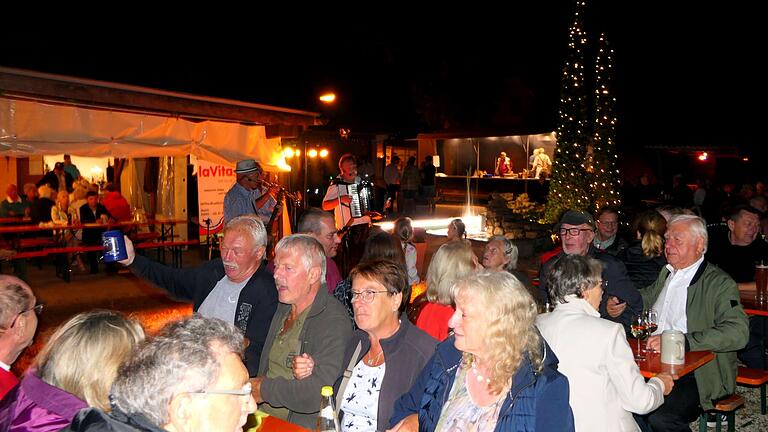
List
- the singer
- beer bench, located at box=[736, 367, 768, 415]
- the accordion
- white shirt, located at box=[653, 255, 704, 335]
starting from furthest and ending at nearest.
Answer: the accordion, the singer, beer bench, located at box=[736, 367, 768, 415], white shirt, located at box=[653, 255, 704, 335]

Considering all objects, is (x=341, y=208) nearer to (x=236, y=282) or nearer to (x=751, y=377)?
(x=236, y=282)

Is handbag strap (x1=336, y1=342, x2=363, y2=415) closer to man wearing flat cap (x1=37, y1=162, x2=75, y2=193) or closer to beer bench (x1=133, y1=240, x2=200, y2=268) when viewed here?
beer bench (x1=133, y1=240, x2=200, y2=268)

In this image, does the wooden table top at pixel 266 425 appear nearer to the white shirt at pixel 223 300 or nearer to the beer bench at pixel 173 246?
the white shirt at pixel 223 300

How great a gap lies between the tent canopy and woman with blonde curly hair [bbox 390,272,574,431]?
7.56m

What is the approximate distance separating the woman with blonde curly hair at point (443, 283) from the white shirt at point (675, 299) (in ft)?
5.28

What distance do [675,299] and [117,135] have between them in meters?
7.96

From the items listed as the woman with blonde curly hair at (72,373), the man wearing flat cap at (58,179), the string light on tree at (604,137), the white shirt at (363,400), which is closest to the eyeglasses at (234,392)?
the woman with blonde curly hair at (72,373)

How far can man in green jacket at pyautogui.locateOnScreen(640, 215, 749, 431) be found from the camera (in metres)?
4.69

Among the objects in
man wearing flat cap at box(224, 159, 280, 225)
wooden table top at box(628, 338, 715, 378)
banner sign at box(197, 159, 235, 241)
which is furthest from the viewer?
banner sign at box(197, 159, 235, 241)

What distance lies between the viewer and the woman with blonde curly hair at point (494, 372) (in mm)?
2705

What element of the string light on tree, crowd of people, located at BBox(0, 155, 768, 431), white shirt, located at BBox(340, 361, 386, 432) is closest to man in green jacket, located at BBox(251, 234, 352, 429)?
crowd of people, located at BBox(0, 155, 768, 431)

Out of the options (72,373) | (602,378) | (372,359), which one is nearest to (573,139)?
(602,378)

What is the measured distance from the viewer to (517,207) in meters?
18.4

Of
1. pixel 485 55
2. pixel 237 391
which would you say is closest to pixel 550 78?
pixel 485 55
